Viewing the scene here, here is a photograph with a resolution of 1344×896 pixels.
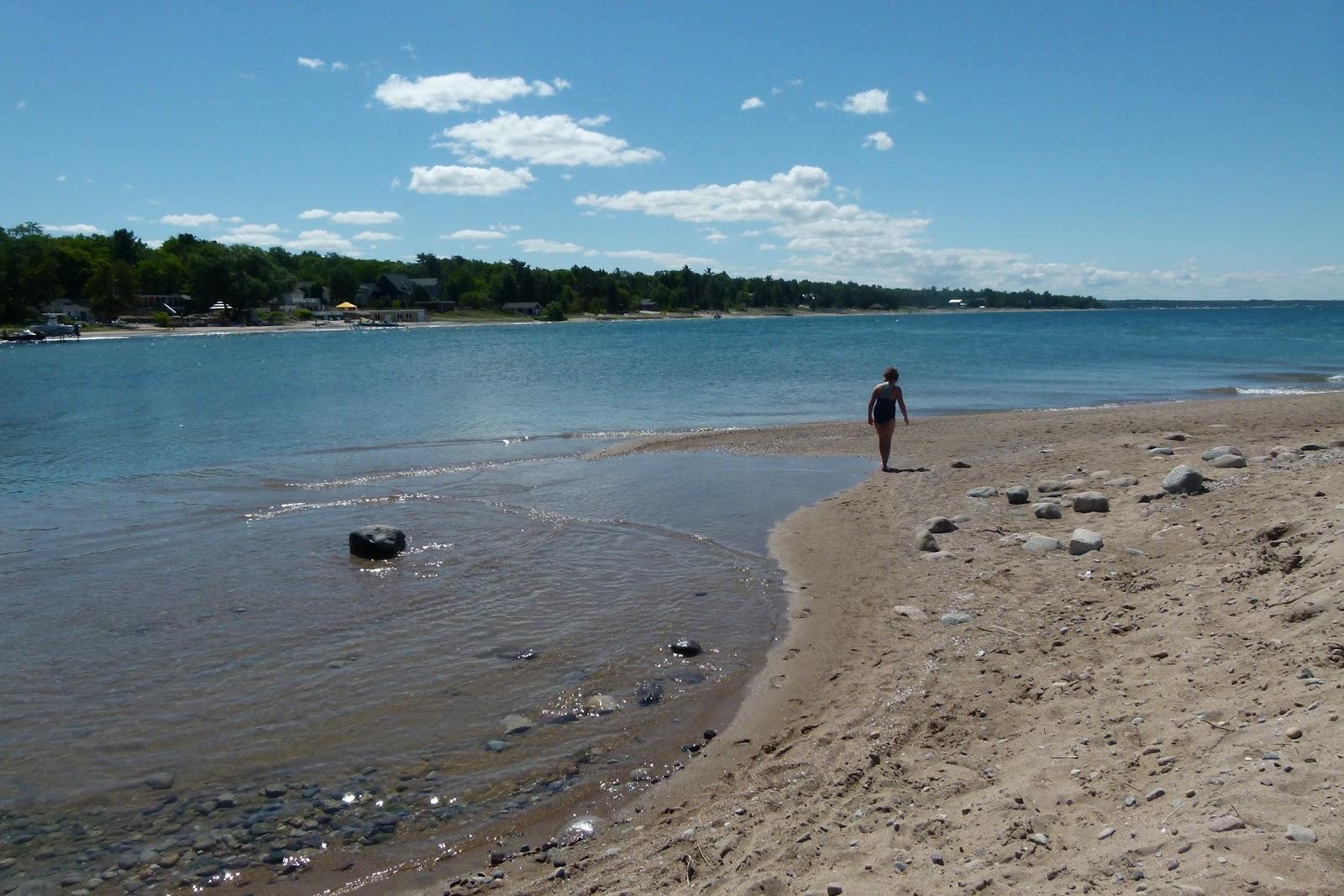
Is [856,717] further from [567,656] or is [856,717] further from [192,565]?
[192,565]

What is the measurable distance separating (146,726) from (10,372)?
206 feet

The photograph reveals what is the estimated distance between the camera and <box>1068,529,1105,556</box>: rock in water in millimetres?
10242

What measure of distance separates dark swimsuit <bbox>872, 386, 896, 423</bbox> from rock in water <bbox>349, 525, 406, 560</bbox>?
9.41 m

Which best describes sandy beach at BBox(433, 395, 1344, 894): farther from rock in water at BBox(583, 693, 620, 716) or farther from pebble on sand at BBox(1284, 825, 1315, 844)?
rock in water at BBox(583, 693, 620, 716)

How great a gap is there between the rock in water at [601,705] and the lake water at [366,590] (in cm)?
11

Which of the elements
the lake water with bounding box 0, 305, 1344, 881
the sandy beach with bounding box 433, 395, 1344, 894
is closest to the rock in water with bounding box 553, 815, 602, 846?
the sandy beach with bounding box 433, 395, 1344, 894

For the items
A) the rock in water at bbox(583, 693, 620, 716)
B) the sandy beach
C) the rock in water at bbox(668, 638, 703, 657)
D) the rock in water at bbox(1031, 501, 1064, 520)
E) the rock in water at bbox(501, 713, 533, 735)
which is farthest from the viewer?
the rock in water at bbox(1031, 501, 1064, 520)

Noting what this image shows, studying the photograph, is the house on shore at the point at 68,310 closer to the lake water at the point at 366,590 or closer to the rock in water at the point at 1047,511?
the lake water at the point at 366,590

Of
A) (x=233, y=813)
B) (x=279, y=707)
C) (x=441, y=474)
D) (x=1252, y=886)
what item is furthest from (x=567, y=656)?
(x=441, y=474)

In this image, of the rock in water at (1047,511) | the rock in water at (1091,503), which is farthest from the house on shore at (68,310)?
the rock in water at (1091,503)

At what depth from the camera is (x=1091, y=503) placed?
1208 cm

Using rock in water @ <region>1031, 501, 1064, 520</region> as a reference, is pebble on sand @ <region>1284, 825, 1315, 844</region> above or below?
above

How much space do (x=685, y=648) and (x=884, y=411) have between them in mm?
9952

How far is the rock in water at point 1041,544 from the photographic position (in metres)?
10.7
